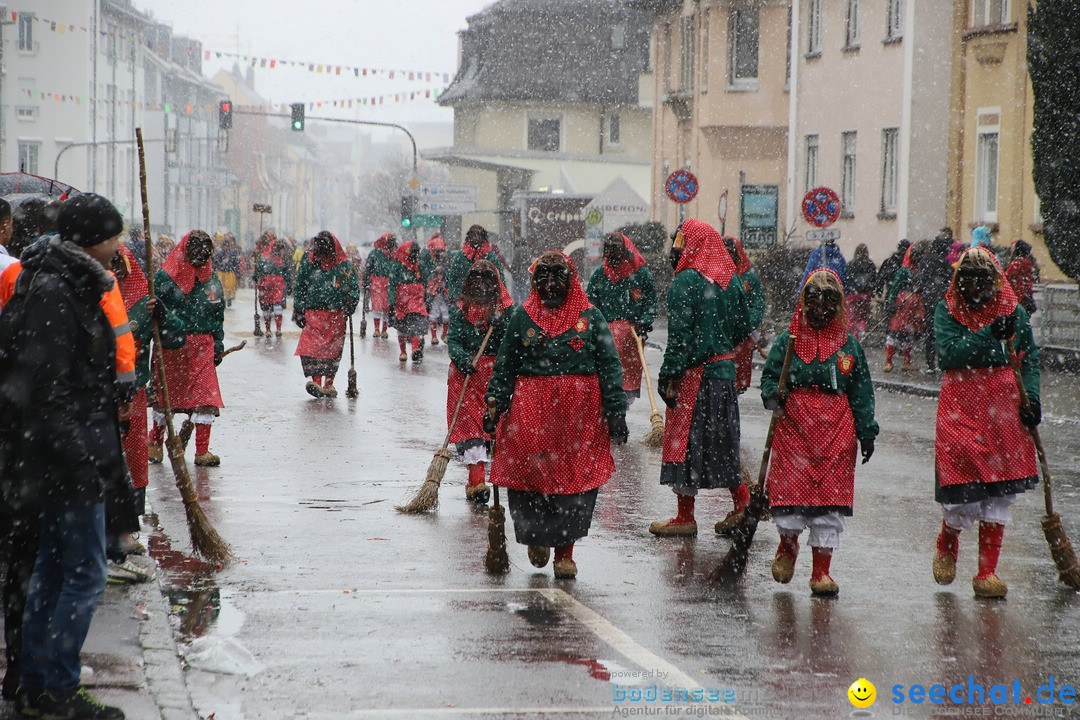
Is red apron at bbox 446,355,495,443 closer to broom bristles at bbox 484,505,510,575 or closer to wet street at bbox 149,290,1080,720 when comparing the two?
wet street at bbox 149,290,1080,720

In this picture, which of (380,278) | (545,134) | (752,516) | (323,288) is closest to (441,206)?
(380,278)

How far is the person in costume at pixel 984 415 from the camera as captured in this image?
779 cm

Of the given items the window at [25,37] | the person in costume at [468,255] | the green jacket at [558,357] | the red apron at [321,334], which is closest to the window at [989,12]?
the person in costume at [468,255]

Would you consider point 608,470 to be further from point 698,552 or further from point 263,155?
point 263,155

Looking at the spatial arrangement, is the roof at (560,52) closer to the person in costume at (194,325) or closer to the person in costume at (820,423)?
the person in costume at (194,325)

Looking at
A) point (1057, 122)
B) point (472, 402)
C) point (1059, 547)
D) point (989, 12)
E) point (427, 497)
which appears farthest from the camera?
point (989, 12)

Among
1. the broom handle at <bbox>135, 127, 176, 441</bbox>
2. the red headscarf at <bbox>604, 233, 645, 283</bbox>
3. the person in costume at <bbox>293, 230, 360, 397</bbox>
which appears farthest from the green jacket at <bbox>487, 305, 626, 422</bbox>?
the person in costume at <bbox>293, 230, 360, 397</bbox>

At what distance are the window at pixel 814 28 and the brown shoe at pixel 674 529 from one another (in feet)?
90.3

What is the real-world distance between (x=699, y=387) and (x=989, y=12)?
20579mm

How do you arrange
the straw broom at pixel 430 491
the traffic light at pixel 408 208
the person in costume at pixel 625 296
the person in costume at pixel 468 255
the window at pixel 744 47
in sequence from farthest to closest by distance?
the traffic light at pixel 408 208, the window at pixel 744 47, the person in costume at pixel 468 255, the person in costume at pixel 625 296, the straw broom at pixel 430 491

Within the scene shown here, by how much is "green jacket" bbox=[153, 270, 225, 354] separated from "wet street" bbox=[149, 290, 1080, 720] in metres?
1.06

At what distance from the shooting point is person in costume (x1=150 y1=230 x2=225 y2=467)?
11.8 meters

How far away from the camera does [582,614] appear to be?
23.9ft

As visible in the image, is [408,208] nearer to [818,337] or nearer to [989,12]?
[989,12]
